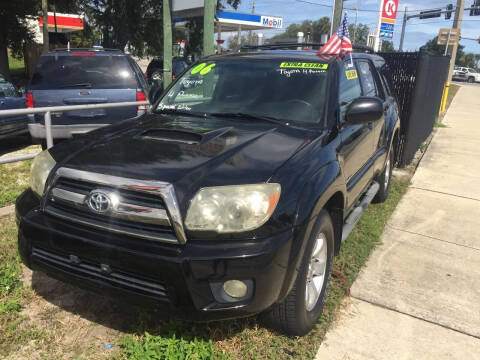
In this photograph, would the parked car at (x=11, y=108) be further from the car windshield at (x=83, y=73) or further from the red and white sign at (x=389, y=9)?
the red and white sign at (x=389, y=9)

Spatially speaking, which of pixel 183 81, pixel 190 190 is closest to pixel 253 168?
pixel 190 190

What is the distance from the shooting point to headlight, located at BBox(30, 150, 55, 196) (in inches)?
101

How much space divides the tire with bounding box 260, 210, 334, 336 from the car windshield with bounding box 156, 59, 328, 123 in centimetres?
86

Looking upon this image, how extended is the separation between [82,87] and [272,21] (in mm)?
32166

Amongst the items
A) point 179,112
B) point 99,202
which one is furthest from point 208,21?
point 99,202

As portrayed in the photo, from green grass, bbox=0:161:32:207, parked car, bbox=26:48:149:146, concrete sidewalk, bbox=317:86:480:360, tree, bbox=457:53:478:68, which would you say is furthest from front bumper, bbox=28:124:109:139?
tree, bbox=457:53:478:68

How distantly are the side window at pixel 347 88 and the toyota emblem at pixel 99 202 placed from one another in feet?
6.06

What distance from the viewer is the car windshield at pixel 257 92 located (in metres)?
3.19

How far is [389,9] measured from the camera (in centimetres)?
1688

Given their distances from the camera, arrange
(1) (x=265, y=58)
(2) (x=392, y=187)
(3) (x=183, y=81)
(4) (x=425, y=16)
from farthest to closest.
Result: (4) (x=425, y=16) → (2) (x=392, y=187) → (3) (x=183, y=81) → (1) (x=265, y=58)

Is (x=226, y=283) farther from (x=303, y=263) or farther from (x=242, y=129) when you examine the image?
(x=242, y=129)

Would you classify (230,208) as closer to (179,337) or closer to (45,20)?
(179,337)

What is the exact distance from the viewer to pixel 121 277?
2.24m

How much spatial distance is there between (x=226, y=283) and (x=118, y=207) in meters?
0.68
